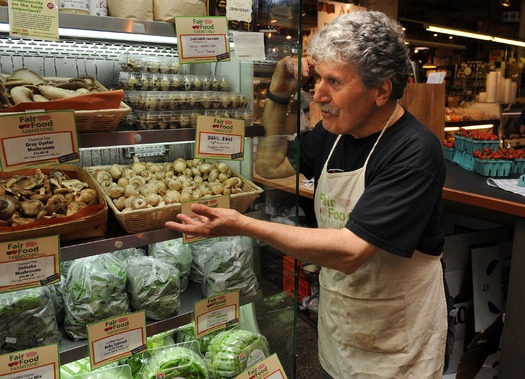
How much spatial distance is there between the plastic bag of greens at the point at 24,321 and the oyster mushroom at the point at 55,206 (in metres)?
0.28

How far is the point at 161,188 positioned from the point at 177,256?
0.36 meters

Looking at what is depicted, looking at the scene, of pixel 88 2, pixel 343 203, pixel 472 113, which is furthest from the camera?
pixel 472 113

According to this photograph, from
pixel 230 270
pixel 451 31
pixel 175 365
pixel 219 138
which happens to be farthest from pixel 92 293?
pixel 451 31

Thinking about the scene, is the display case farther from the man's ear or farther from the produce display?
the man's ear

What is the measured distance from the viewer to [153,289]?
1.61 meters

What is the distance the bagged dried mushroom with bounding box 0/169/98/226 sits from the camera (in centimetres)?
129

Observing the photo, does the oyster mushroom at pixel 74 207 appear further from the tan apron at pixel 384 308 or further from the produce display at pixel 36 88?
the tan apron at pixel 384 308

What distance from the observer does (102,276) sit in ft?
5.16

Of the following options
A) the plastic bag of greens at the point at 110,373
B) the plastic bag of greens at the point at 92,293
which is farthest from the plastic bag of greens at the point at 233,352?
the plastic bag of greens at the point at 92,293

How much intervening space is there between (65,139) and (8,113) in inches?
5.9

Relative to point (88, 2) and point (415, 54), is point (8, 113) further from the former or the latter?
point (415, 54)

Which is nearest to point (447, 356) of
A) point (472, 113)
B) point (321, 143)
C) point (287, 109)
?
point (321, 143)

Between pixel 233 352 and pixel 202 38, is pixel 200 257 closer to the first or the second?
pixel 233 352

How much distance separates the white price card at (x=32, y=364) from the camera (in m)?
1.33
